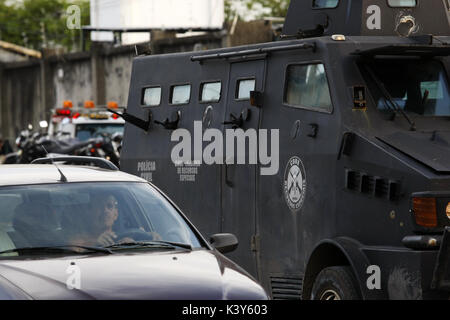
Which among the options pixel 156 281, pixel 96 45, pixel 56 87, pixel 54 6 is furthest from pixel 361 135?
pixel 54 6

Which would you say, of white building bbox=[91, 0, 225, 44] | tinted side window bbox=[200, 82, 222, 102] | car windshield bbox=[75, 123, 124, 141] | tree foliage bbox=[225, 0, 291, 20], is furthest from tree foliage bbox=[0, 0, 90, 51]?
tinted side window bbox=[200, 82, 222, 102]

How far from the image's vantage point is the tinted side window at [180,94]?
12344 mm

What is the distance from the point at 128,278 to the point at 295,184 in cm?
362

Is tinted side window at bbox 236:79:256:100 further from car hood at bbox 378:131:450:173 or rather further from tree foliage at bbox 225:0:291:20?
tree foliage at bbox 225:0:291:20

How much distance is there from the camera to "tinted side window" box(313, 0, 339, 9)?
36.1 feet

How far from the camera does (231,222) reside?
442 inches


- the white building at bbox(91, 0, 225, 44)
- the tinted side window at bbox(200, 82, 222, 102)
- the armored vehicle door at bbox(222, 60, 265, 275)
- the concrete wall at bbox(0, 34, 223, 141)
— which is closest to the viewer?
the armored vehicle door at bbox(222, 60, 265, 275)

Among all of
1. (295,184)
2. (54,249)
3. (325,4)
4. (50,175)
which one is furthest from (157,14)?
(54,249)

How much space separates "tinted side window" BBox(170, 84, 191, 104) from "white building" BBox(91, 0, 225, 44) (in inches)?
1394

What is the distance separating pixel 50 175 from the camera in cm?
830

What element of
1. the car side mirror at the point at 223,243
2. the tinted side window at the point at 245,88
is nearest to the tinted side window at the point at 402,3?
the tinted side window at the point at 245,88

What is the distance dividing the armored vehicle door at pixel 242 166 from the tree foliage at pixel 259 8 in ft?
212

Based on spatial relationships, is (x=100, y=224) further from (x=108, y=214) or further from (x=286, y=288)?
(x=286, y=288)

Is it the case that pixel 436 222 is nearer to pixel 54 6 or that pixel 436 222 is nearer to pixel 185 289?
pixel 185 289
